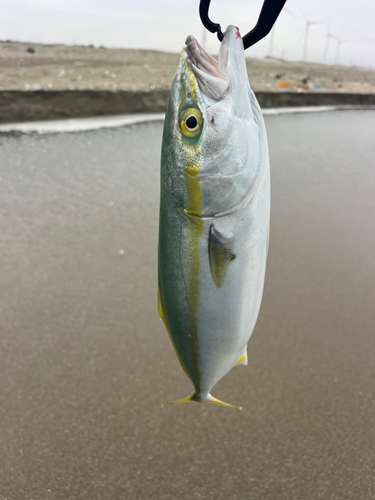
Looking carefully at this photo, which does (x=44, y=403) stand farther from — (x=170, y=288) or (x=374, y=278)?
(x=374, y=278)

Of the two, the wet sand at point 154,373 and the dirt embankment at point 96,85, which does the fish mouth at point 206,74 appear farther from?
the dirt embankment at point 96,85

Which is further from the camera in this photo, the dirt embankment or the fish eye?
the dirt embankment

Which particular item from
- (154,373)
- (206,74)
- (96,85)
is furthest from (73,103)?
(206,74)

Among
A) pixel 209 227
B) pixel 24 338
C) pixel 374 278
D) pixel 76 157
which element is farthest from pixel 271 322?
pixel 76 157

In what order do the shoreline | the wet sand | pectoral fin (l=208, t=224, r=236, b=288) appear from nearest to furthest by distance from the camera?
pectoral fin (l=208, t=224, r=236, b=288) < the wet sand < the shoreline

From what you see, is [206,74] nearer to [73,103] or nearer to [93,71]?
[73,103]

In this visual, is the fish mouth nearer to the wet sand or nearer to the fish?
the fish

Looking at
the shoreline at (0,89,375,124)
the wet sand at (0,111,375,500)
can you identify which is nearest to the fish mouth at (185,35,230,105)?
the wet sand at (0,111,375,500)

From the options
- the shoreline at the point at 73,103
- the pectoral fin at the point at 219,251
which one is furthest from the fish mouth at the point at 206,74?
the shoreline at the point at 73,103
